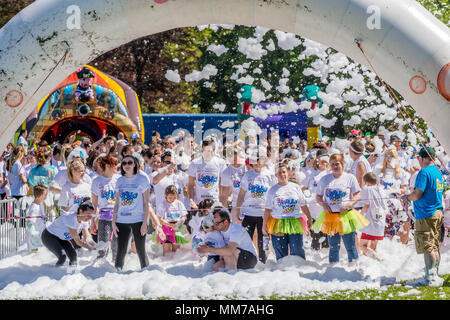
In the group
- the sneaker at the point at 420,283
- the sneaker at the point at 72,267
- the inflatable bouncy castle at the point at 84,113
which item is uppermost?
the inflatable bouncy castle at the point at 84,113

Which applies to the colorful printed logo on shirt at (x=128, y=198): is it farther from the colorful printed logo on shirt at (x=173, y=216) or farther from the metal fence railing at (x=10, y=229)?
the metal fence railing at (x=10, y=229)

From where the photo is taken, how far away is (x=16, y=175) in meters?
11.8

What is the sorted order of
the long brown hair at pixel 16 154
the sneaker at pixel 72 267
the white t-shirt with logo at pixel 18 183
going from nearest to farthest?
1. the sneaker at pixel 72 267
2. the white t-shirt with logo at pixel 18 183
3. the long brown hair at pixel 16 154

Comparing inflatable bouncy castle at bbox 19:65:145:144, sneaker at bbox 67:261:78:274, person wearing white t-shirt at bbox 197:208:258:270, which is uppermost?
inflatable bouncy castle at bbox 19:65:145:144

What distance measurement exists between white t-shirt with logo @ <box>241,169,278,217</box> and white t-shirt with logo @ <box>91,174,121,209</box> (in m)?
1.66

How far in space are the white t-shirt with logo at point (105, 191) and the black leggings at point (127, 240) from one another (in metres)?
0.48

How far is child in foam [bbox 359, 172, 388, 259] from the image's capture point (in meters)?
8.09

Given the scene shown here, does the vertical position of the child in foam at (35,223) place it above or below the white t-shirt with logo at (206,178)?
below

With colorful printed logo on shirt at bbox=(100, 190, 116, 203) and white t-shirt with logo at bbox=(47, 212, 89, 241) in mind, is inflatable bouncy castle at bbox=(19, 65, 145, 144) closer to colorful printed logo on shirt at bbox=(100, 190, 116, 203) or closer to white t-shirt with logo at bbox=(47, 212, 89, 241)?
colorful printed logo on shirt at bbox=(100, 190, 116, 203)

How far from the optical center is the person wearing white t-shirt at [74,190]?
8.23m

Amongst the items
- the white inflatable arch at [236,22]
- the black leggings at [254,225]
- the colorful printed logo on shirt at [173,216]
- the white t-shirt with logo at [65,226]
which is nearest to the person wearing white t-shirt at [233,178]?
the black leggings at [254,225]

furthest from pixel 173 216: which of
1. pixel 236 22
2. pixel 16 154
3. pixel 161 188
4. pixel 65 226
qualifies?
pixel 16 154

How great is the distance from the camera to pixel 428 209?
6969 millimetres

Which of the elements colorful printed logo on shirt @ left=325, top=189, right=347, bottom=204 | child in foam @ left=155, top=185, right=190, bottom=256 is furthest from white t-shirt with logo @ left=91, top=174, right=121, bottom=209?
colorful printed logo on shirt @ left=325, top=189, right=347, bottom=204
